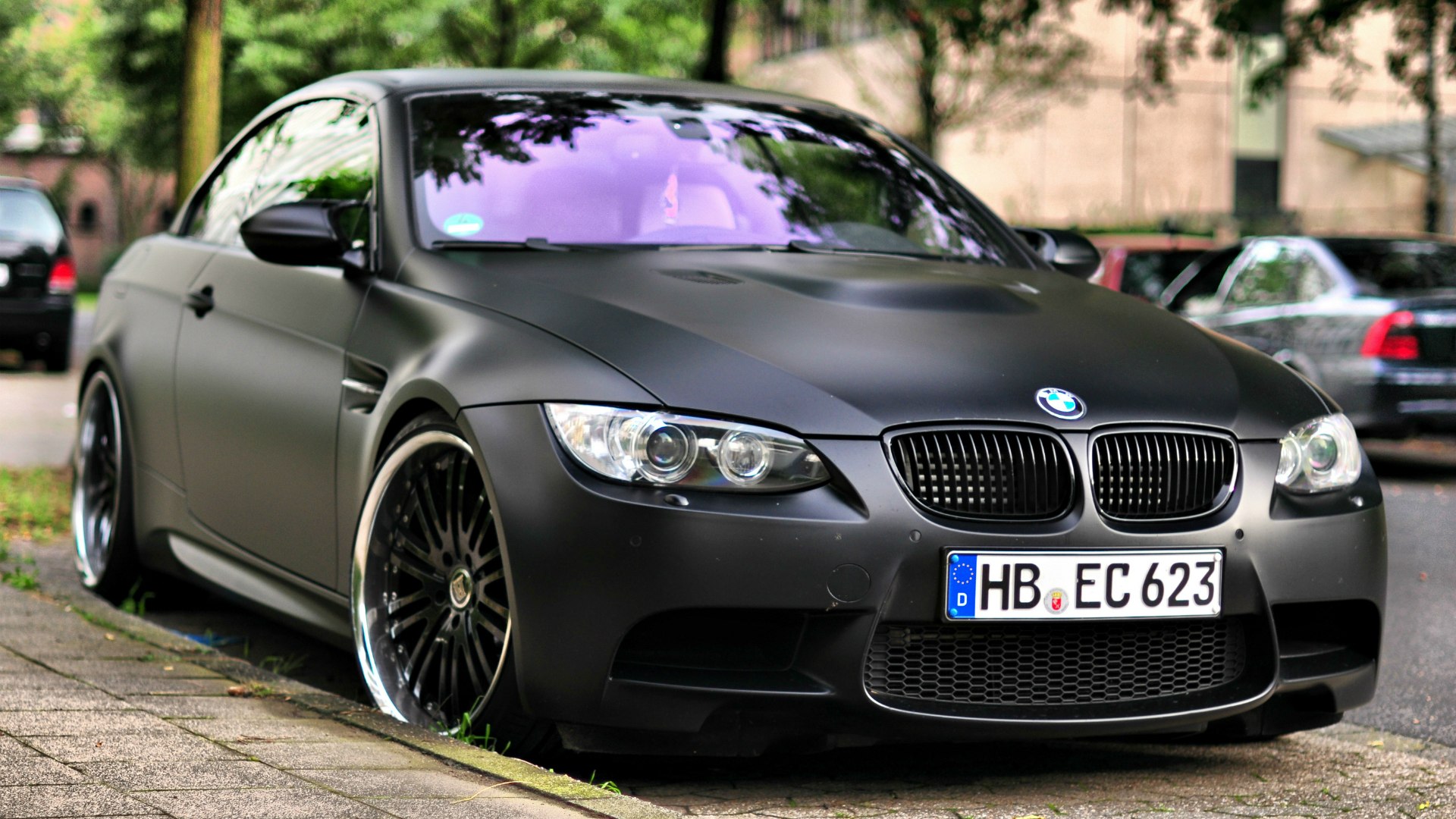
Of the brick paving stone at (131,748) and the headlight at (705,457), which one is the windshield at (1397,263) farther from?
the brick paving stone at (131,748)

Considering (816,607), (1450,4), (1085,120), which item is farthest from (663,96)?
(1085,120)

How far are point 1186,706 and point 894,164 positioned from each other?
6.61 ft

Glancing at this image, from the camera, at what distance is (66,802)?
3041 millimetres

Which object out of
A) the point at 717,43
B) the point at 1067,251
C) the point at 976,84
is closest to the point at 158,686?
the point at 1067,251

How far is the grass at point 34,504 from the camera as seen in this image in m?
7.50

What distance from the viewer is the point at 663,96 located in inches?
201

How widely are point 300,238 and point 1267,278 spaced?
28.5 feet

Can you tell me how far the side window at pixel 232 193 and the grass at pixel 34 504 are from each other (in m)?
1.59

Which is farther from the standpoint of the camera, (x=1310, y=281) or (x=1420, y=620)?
(x=1310, y=281)

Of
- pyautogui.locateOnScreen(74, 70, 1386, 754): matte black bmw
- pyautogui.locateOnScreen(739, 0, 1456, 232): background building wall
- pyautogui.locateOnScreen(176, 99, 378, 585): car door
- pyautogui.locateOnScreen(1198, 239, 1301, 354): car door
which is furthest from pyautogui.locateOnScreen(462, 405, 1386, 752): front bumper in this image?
pyautogui.locateOnScreen(739, 0, 1456, 232): background building wall

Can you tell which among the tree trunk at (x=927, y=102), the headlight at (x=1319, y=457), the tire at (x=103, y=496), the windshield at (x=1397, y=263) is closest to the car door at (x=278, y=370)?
the tire at (x=103, y=496)

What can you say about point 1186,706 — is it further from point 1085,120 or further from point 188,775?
point 1085,120

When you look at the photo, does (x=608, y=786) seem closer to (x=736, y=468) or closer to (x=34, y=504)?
(x=736, y=468)

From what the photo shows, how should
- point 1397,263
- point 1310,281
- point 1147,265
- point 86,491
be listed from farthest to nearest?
point 1147,265 < point 1310,281 < point 1397,263 < point 86,491
